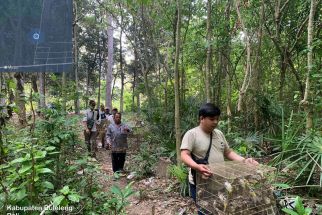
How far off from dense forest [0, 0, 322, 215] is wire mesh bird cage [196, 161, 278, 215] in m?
0.35

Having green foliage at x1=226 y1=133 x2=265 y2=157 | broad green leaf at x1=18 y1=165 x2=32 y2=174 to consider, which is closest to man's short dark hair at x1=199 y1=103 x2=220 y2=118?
broad green leaf at x1=18 y1=165 x2=32 y2=174

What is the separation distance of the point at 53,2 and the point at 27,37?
20.4 inches

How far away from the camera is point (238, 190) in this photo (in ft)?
9.43

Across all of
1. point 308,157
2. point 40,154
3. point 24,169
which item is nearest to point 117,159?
point 308,157

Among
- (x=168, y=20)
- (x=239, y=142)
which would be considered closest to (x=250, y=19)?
(x=168, y=20)

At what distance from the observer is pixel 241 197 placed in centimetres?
287

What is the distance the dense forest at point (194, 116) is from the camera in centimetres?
351

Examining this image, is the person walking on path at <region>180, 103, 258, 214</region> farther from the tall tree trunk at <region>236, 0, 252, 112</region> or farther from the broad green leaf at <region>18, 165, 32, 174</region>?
the tall tree trunk at <region>236, 0, 252, 112</region>

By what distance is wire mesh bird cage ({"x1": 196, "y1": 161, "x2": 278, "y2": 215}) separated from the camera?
2.83 m

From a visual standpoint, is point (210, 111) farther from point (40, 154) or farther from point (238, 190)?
point (40, 154)

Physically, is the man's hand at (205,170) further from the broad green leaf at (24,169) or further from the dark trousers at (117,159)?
the dark trousers at (117,159)

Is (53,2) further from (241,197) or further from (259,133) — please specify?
Answer: (259,133)

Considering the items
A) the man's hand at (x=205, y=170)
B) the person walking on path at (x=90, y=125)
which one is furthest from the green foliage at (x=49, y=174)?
the person walking on path at (x=90, y=125)

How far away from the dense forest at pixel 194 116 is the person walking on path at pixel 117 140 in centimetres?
50
